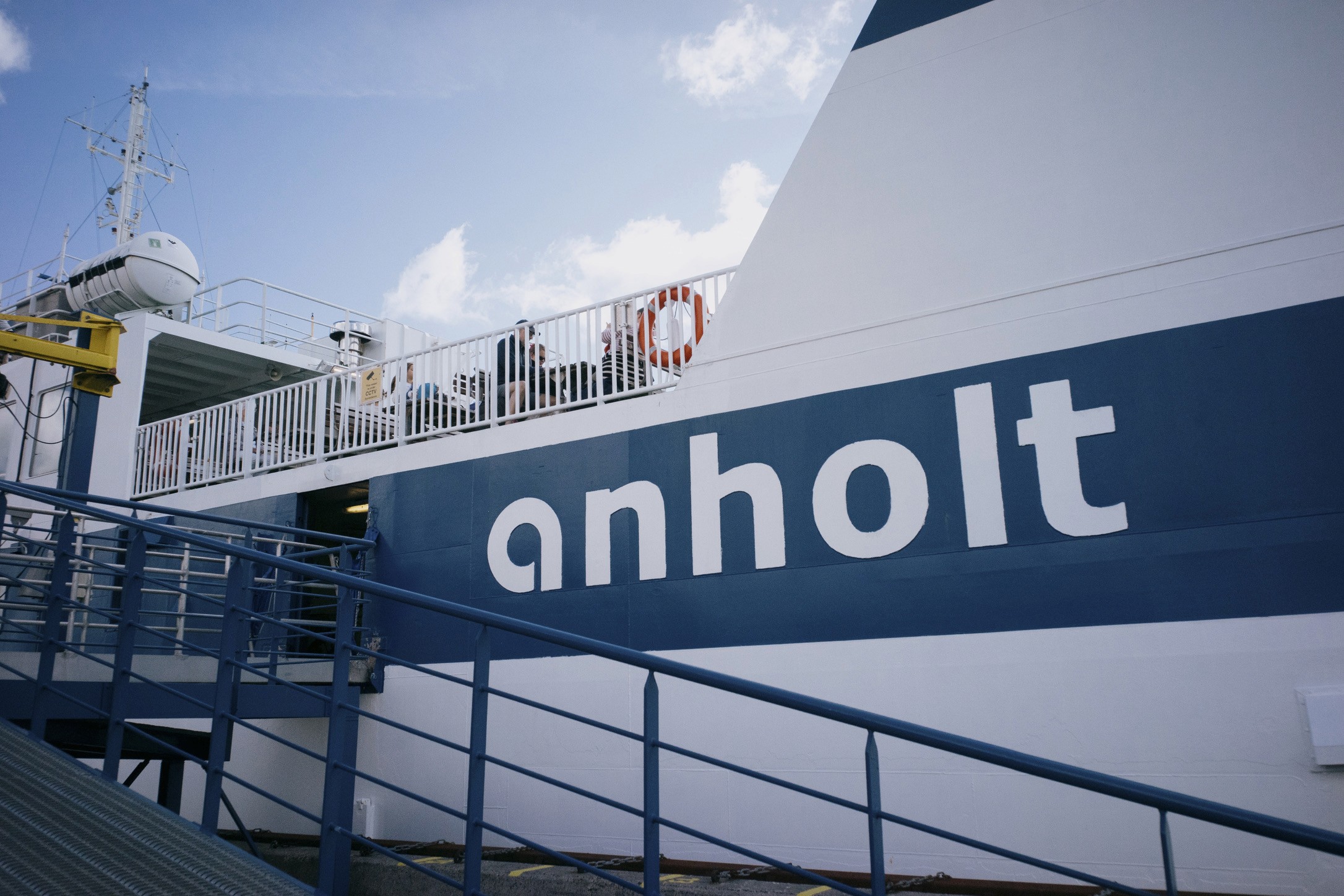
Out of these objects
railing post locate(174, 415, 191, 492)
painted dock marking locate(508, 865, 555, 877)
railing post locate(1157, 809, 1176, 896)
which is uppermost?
railing post locate(174, 415, 191, 492)

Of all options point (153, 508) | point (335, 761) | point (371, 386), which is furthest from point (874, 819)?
point (371, 386)

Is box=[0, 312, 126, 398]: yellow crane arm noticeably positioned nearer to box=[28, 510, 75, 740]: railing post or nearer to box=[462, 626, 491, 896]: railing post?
box=[28, 510, 75, 740]: railing post

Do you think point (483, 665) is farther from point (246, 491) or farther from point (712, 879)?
point (246, 491)

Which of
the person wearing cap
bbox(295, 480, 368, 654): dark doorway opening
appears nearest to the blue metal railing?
the person wearing cap

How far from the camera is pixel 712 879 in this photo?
16.7ft

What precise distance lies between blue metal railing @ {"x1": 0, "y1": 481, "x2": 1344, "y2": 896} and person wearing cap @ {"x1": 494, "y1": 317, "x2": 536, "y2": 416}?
3826 mm

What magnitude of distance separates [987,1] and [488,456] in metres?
4.97

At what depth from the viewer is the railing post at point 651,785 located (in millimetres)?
2848

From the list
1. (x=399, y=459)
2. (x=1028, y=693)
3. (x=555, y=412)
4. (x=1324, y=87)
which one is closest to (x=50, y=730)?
(x=399, y=459)

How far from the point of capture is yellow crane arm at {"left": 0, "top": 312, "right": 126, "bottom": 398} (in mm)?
8039

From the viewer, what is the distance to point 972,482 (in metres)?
5.69

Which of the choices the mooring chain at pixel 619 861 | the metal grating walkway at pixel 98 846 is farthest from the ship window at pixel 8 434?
the metal grating walkway at pixel 98 846

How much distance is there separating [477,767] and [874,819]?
1.31m

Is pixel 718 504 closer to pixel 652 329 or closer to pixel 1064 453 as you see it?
pixel 652 329
